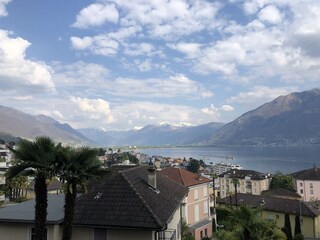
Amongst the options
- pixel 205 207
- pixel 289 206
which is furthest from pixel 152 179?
pixel 289 206

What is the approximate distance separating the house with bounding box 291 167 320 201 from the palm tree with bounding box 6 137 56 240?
98.4 m

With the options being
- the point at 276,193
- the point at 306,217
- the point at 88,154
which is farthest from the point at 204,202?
the point at 276,193

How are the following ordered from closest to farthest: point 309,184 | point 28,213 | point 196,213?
point 28,213 → point 196,213 → point 309,184

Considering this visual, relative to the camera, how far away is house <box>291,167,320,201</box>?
101m

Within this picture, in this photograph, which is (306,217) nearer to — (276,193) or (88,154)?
(276,193)

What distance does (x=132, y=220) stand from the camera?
17719 millimetres

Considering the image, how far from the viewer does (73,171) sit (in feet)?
51.4

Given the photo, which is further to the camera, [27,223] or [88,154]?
[27,223]

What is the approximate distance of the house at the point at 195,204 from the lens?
138 ft

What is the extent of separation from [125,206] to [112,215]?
0.86 meters

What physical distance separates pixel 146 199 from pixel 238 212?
19.8 feet

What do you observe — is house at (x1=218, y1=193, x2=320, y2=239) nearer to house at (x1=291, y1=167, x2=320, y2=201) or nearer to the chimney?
the chimney

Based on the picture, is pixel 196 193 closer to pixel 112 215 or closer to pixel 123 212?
pixel 123 212

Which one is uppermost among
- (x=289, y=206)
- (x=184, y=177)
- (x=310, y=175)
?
(x=184, y=177)
